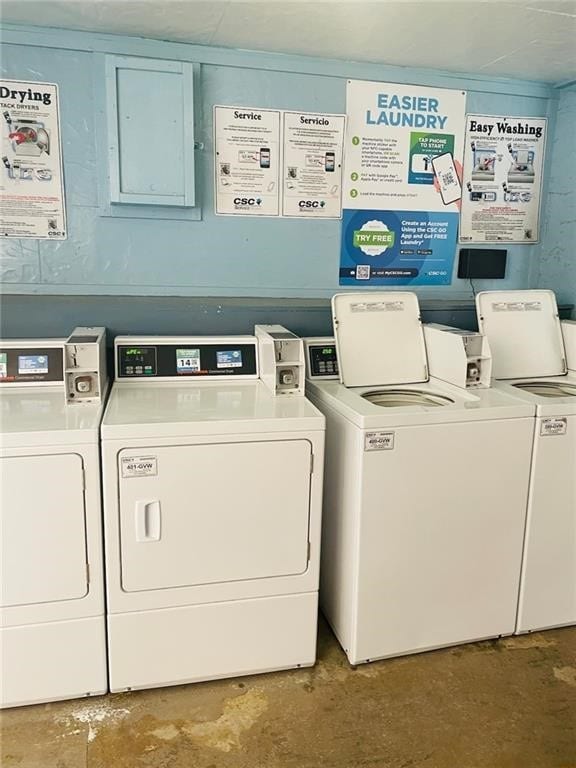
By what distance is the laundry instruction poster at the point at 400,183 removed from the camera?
2.79 m

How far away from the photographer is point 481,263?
304cm

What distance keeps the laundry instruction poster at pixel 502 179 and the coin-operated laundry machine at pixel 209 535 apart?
5.11 feet

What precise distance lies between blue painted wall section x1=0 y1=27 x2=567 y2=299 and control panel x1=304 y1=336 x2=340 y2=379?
33 centimetres

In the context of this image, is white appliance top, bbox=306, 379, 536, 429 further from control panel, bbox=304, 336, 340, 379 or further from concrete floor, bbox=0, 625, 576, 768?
concrete floor, bbox=0, 625, 576, 768

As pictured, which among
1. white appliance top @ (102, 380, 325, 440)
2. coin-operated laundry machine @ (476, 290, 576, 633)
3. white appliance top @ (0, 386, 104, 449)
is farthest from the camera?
coin-operated laundry machine @ (476, 290, 576, 633)

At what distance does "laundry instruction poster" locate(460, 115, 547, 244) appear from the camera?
2.96 m

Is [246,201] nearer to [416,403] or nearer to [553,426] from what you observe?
[416,403]

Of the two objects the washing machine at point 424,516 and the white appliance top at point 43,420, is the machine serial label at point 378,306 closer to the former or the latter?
the washing machine at point 424,516

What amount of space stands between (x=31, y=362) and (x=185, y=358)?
24.3 inches

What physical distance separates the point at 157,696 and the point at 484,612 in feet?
4.24

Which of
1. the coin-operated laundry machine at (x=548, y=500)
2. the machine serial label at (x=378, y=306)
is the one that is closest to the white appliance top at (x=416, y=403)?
the coin-operated laundry machine at (x=548, y=500)

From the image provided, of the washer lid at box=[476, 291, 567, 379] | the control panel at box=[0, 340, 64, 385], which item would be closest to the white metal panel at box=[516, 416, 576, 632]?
the washer lid at box=[476, 291, 567, 379]

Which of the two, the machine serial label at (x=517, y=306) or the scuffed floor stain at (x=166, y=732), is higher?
the machine serial label at (x=517, y=306)

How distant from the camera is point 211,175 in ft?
8.70
